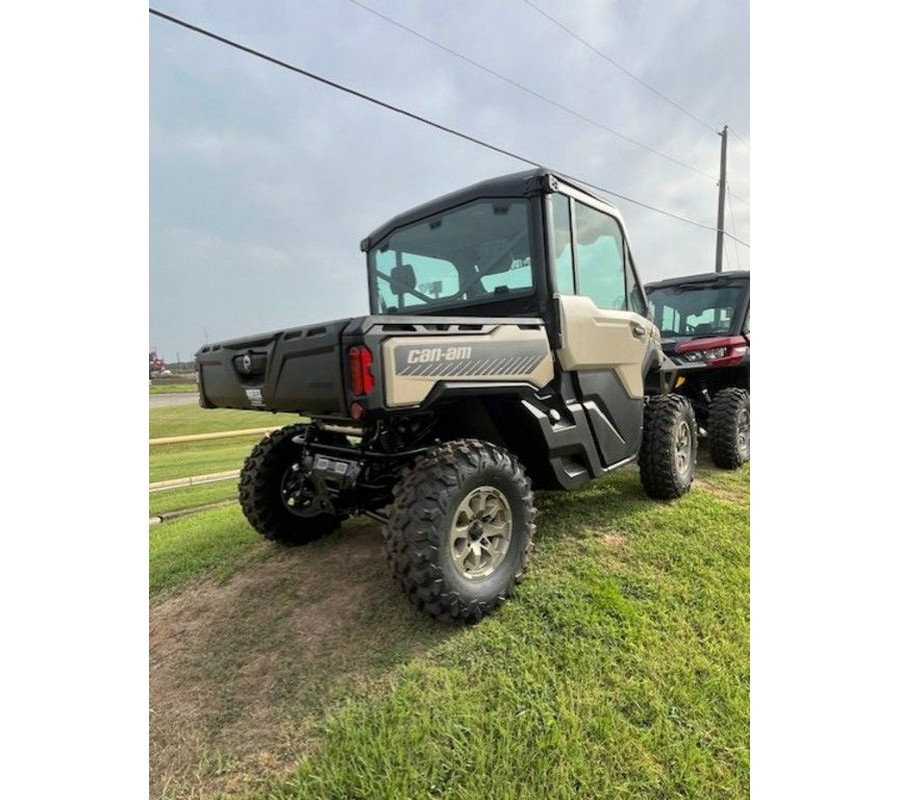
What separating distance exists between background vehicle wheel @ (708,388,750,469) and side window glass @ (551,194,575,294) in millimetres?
2612

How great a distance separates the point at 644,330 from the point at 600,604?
1.99 meters

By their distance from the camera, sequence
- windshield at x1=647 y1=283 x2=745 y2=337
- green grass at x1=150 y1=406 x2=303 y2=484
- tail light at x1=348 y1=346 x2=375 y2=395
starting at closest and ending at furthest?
tail light at x1=348 y1=346 x2=375 y2=395 → green grass at x1=150 y1=406 x2=303 y2=484 → windshield at x1=647 y1=283 x2=745 y2=337

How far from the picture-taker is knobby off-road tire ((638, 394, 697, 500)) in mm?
3471

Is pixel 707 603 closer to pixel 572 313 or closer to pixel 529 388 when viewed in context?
pixel 529 388

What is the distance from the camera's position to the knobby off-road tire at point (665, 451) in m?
3.47

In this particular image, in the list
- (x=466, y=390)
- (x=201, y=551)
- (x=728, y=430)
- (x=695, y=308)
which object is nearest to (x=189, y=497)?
(x=201, y=551)

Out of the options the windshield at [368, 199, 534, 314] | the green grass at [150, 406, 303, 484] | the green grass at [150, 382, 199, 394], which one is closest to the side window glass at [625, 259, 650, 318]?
the windshield at [368, 199, 534, 314]

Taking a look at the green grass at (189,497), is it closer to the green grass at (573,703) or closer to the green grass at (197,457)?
the green grass at (197,457)

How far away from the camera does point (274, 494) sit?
9.79ft

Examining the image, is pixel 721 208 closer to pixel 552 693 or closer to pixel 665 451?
pixel 665 451

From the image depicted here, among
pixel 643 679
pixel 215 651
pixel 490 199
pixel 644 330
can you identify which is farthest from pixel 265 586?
pixel 644 330

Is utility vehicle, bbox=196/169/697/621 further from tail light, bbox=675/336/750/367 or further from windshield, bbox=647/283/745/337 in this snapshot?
windshield, bbox=647/283/745/337

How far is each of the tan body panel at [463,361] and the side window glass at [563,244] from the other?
0.39 metres

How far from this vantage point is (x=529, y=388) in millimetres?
2459
